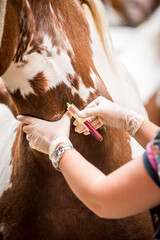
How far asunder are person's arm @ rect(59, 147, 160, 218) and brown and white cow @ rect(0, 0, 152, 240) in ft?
0.55

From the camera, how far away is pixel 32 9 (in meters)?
0.68

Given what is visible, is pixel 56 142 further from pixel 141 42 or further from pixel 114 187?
pixel 141 42

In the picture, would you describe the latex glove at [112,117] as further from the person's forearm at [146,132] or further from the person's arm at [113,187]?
the person's arm at [113,187]

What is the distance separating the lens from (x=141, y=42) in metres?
2.02

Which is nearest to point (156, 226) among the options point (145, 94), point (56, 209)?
point (56, 209)

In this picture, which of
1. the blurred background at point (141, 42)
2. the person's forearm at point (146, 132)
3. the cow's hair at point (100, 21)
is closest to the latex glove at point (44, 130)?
the person's forearm at point (146, 132)

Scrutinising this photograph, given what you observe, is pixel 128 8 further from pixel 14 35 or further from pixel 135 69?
pixel 14 35

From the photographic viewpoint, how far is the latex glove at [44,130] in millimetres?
656

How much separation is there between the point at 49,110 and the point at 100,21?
0.44 m

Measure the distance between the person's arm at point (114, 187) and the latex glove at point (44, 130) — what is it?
68mm

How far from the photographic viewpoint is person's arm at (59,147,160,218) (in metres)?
0.50

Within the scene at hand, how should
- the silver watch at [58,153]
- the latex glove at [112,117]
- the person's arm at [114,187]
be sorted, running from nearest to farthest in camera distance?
the person's arm at [114,187] < the silver watch at [58,153] < the latex glove at [112,117]

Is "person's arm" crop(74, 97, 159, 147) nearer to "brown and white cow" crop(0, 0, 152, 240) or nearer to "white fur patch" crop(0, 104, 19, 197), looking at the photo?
"brown and white cow" crop(0, 0, 152, 240)

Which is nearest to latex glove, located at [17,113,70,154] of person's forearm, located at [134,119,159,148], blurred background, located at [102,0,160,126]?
person's forearm, located at [134,119,159,148]
